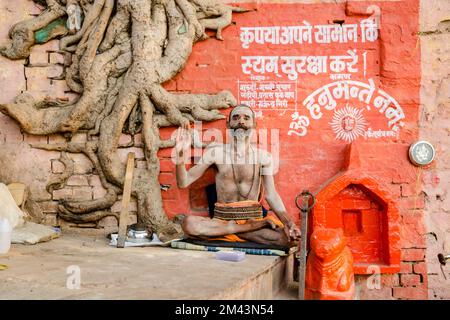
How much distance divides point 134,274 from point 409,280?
293 centimetres

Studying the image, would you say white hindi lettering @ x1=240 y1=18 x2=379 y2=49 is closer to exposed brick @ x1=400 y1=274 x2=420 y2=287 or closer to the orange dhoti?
the orange dhoti

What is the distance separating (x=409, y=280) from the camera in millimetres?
4645

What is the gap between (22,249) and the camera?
13.3ft

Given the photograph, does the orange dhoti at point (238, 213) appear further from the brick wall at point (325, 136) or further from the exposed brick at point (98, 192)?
the exposed brick at point (98, 192)

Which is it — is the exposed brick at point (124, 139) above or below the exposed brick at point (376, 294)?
above

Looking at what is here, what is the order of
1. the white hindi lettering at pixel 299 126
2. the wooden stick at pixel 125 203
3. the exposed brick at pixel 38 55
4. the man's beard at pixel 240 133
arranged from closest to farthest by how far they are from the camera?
the wooden stick at pixel 125 203 < the man's beard at pixel 240 133 < the white hindi lettering at pixel 299 126 < the exposed brick at pixel 38 55

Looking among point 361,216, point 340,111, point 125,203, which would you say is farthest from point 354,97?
point 125,203

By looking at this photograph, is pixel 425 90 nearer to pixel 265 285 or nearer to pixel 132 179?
pixel 265 285

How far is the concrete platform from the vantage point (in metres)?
2.64

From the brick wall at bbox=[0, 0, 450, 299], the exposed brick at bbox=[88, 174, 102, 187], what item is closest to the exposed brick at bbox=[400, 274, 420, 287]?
the brick wall at bbox=[0, 0, 450, 299]

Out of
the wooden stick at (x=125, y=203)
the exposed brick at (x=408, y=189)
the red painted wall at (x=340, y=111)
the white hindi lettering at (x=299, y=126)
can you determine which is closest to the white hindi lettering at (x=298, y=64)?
the red painted wall at (x=340, y=111)

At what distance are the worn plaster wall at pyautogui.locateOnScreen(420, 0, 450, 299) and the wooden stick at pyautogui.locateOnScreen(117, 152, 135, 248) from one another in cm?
297

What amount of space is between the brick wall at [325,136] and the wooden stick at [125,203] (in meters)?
0.25

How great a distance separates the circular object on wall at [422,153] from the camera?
4.65 meters
